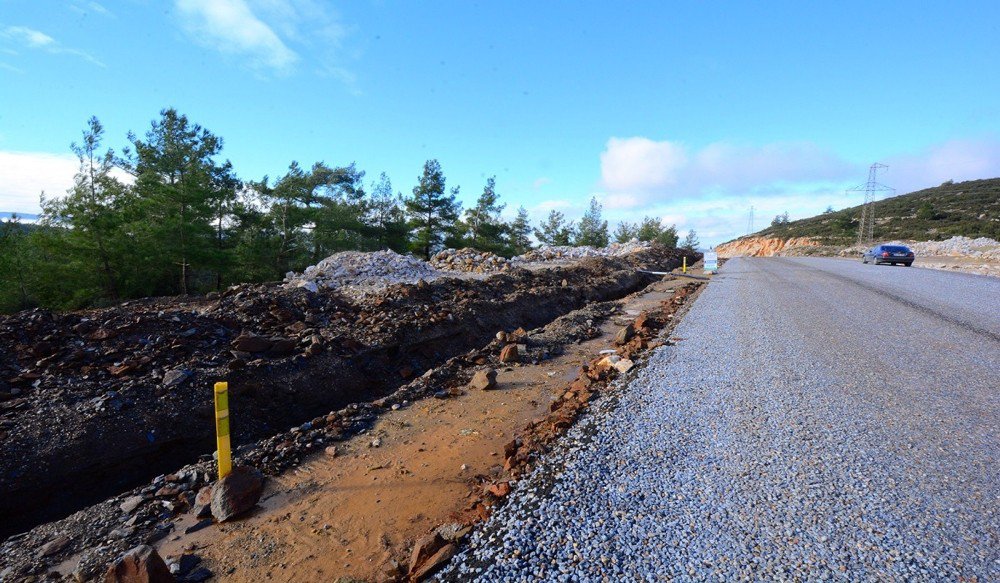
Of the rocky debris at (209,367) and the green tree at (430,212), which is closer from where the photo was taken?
the rocky debris at (209,367)

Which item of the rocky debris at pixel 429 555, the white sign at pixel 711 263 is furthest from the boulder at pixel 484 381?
the white sign at pixel 711 263

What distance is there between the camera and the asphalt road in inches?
93.7

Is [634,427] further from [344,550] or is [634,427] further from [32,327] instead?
[32,327]

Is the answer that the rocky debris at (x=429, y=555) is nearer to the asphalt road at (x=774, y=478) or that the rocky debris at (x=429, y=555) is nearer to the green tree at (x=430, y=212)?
the asphalt road at (x=774, y=478)

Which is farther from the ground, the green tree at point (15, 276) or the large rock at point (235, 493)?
the green tree at point (15, 276)

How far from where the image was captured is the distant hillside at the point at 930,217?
151ft

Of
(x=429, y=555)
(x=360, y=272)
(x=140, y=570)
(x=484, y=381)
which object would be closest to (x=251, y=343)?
(x=484, y=381)

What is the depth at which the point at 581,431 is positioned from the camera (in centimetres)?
416

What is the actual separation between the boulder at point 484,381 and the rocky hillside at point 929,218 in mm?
55078

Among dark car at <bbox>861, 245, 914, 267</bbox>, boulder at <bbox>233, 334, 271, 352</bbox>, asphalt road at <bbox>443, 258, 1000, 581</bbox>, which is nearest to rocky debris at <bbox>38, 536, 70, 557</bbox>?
asphalt road at <bbox>443, 258, 1000, 581</bbox>

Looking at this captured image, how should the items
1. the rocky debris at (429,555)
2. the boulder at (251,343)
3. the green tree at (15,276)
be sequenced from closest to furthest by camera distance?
the rocky debris at (429,555), the boulder at (251,343), the green tree at (15,276)

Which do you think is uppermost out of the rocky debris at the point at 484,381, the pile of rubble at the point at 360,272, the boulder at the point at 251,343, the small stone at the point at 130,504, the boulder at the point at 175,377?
the pile of rubble at the point at 360,272

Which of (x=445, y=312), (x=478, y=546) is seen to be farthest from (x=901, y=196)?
(x=478, y=546)

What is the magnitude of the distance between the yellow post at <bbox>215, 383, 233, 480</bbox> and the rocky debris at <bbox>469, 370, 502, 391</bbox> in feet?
10.8
